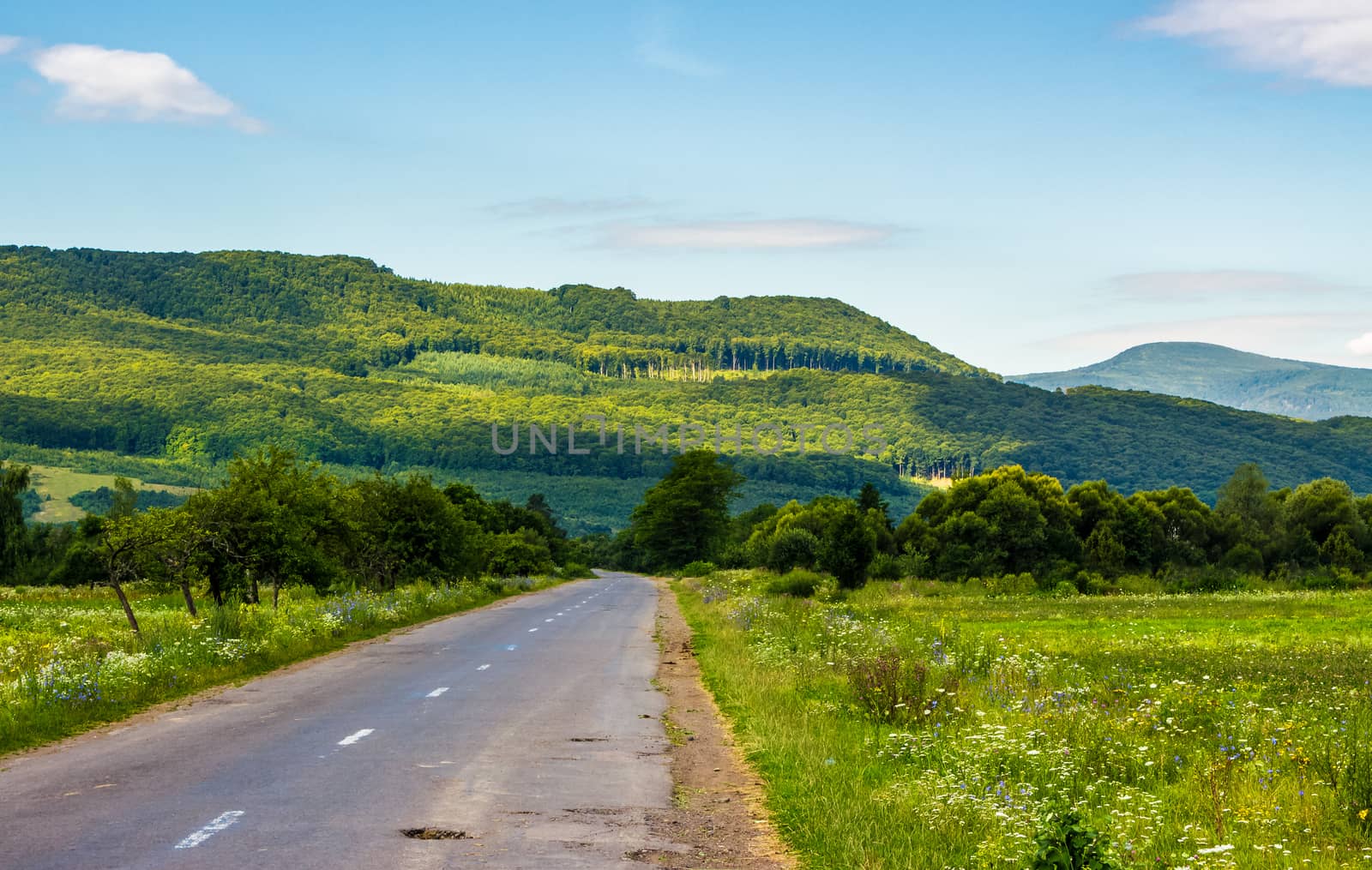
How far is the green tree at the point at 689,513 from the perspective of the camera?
140 m

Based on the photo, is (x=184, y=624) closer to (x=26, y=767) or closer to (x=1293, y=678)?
(x=26, y=767)

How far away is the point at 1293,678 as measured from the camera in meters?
19.9

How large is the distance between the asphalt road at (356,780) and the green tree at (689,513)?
117412 mm

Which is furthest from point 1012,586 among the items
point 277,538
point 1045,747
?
point 1045,747

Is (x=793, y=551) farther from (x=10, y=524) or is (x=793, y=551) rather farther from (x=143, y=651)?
(x=143, y=651)

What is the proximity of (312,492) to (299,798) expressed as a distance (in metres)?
27.6

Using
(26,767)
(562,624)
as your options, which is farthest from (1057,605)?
(26,767)

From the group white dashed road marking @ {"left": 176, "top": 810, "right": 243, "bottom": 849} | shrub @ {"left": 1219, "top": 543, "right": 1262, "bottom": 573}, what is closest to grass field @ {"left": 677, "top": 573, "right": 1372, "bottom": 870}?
white dashed road marking @ {"left": 176, "top": 810, "right": 243, "bottom": 849}

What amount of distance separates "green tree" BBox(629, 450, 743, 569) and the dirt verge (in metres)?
119

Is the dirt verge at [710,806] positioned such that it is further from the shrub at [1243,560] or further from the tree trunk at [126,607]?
the shrub at [1243,560]

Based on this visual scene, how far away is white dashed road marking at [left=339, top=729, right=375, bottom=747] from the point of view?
14.4 m

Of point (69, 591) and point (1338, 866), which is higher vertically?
point (1338, 866)

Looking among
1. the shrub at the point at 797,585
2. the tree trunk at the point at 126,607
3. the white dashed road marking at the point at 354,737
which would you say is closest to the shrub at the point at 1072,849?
the white dashed road marking at the point at 354,737

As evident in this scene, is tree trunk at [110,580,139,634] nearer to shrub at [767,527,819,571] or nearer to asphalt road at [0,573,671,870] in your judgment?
asphalt road at [0,573,671,870]
